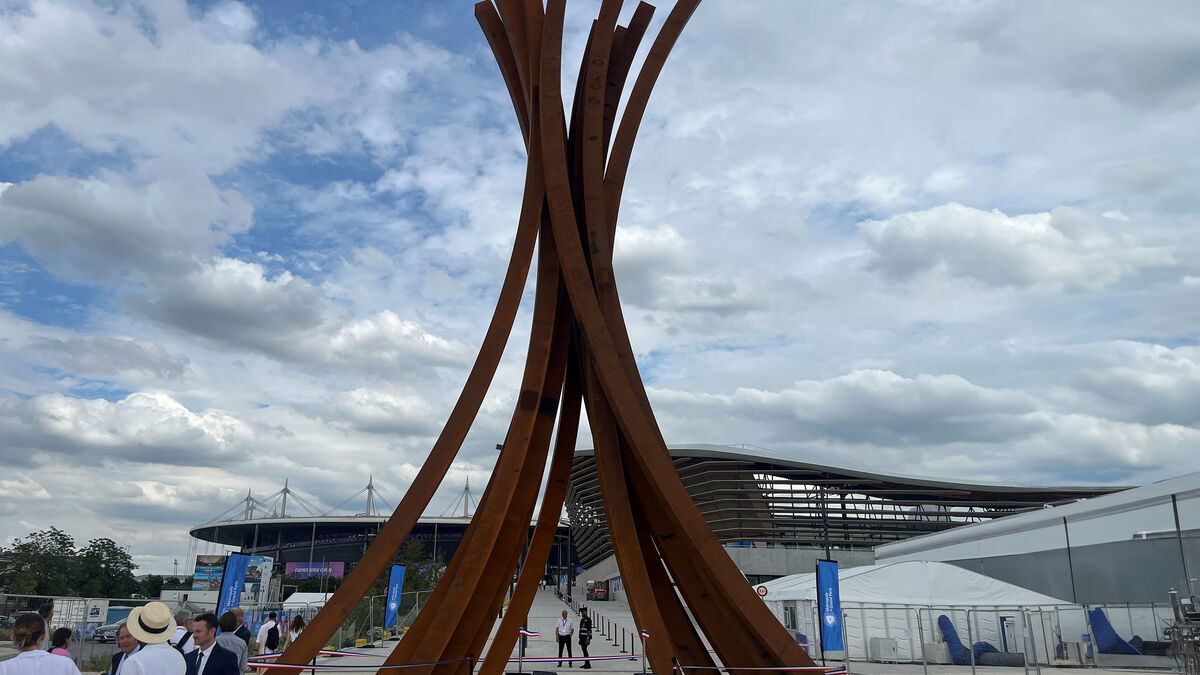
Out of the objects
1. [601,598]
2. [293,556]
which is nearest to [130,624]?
[601,598]

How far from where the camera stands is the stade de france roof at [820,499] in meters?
54.2

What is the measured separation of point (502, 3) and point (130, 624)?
28.8 ft

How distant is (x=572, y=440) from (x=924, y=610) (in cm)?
1285

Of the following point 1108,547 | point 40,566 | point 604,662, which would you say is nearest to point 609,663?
point 604,662

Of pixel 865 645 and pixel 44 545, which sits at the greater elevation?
pixel 44 545

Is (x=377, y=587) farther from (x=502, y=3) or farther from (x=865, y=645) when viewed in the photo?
(x=502, y=3)

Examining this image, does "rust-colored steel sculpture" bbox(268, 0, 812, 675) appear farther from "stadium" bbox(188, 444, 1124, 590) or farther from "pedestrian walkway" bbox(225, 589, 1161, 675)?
"stadium" bbox(188, 444, 1124, 590)

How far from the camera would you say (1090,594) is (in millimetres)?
24125

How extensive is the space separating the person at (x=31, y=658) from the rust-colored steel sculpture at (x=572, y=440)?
14.4 feet

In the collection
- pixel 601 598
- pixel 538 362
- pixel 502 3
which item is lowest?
pixel 601 598

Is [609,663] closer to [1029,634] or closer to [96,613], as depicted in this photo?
[1029,634]

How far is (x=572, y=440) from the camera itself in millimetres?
11398

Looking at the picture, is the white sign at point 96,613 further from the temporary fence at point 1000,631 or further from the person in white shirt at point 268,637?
the temporary fence at point 1000,631

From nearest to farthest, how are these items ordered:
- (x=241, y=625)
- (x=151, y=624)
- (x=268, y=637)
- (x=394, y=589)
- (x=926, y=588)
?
1. (x=151, y=624)
2. (x=241, y=625)
3. (x=268, y=637)
4. (x=926, y=588)
5. (x=394, y=589)
